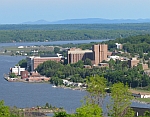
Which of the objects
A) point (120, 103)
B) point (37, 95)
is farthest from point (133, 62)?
point (120, 103)

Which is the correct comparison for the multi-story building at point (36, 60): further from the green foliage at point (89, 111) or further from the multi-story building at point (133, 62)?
the green foliage at point (89, 111)

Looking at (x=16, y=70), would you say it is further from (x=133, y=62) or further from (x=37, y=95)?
(x=37, y=95)

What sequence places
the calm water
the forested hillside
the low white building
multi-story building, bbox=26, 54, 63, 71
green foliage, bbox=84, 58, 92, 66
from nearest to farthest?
the calm water → the low white building → green foliage, bbox=84, 58, 92, 66 → multi-story building, bbox=26, 54, 63, 71 → the forested hillside

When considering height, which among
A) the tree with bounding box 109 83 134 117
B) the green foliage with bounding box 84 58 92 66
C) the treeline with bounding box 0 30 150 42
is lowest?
the treeline with bounding box 0 30 150 42

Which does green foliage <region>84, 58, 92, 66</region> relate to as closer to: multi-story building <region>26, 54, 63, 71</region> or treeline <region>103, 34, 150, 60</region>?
multi-story building <region>26, 54, 63, 71</region>

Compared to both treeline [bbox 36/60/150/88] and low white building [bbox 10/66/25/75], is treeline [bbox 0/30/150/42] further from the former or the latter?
low white building [bbox 10/66/25/75]

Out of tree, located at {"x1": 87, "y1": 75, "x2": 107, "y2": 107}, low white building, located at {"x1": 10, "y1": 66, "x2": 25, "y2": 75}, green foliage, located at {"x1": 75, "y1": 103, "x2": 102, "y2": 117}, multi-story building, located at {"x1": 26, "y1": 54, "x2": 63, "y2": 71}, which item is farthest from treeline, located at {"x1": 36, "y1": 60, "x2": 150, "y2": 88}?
green foliage, located at {"x1": 75, "y1": 103, "x2": 102, "y2": 117}

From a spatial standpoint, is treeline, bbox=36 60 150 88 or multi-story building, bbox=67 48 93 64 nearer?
treeline, bbox=36 60 150 88

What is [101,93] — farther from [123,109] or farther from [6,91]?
[6,91]

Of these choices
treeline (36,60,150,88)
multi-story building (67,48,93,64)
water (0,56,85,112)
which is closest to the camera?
water (0,56,85,112)

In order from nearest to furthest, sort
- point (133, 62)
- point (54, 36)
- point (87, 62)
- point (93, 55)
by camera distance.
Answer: point (133, 62)
point (87, 62)
point (93, 55)
point (54, 36)

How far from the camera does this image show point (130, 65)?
136 feet

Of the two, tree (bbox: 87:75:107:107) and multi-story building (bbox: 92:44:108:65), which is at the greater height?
tree (bbox: 87:75:107:107)

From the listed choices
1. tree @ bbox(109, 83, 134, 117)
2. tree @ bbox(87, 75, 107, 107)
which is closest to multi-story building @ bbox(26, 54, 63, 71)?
tree @ bbox(87, 75, 107, 107)
